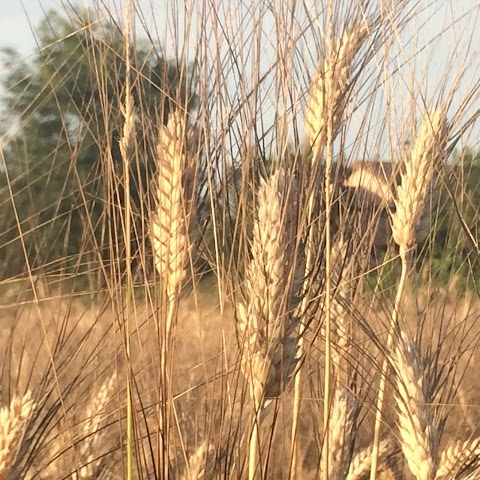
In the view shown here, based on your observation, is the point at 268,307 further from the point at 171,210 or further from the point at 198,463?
the point at 198,463

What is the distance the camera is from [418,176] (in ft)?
3.34

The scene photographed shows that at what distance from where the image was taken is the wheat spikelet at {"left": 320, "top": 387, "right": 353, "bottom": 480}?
115cm

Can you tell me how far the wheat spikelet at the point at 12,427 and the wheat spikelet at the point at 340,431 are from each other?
1.50 feet

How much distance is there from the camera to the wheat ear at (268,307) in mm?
738

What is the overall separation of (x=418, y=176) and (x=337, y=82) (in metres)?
0.21

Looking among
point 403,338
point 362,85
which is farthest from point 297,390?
point 362,85

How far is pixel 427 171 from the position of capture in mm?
1011

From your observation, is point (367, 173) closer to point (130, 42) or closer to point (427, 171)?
point (427, 171)

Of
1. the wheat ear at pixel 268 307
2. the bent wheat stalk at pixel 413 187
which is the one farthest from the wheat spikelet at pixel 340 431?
the wheat ear at pixel 268 307

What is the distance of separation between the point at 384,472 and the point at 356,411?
0.26 meters

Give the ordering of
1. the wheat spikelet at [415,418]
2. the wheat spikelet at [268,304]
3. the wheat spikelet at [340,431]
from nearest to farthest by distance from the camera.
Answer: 1. the wheat spikelet at [268,304]
2. the wheat spikelet at [415,418]
3. the wheat spikelet at [340,431]

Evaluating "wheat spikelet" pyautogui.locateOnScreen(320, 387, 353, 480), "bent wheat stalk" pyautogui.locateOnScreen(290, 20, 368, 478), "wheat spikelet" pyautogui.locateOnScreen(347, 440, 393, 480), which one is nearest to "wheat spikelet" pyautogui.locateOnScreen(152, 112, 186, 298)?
"bent wheat stalk" pyautogui.locateOnScreen(290, 20, 368, 478)

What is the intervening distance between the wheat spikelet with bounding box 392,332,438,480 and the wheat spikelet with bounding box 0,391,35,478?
40 centimetres

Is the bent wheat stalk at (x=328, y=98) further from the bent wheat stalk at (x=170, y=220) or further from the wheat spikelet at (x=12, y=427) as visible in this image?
the wheat spikelet at (x=12, y=427)
